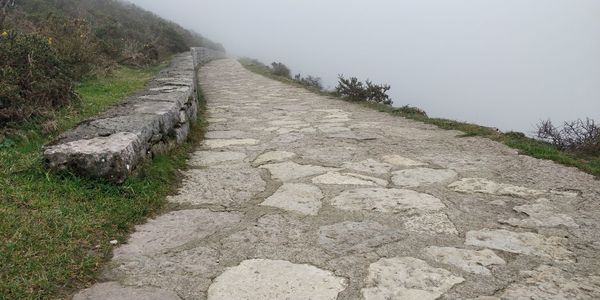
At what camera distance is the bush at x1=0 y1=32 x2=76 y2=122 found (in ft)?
13.3

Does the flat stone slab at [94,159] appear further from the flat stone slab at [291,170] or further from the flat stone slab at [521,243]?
the flat stone slab at [521,243]

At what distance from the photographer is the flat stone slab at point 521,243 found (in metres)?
2.34

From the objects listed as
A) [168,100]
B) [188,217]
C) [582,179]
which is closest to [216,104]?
[168,100]

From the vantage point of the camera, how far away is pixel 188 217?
286cm

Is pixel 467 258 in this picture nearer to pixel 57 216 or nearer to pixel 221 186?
pixel 221 186

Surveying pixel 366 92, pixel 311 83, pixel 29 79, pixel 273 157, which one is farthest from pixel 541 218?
pixel 311 83

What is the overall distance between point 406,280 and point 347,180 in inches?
58.8

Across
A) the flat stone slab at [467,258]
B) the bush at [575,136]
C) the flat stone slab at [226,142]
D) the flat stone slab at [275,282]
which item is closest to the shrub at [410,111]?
the bush at [575,136]

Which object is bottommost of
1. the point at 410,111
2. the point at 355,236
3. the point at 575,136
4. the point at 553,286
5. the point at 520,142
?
the point at 355,236

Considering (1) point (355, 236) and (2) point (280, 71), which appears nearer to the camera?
(1) point (355, 236)

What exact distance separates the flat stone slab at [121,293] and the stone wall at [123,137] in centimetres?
103

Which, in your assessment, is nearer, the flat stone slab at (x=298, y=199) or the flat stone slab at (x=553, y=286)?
the flat stone slab at (x=553, y=286)

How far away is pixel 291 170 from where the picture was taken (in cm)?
384

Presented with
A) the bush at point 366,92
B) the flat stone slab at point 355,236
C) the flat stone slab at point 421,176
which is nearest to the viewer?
the flat stone slab at point 355,236
